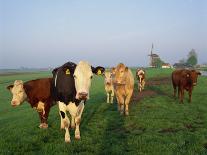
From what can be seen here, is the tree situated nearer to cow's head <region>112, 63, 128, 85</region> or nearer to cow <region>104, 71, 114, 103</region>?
cow <region>104, 71, 114, 103</region>

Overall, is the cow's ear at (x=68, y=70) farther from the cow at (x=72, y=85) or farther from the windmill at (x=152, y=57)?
the windmill at (x=152, y=57)

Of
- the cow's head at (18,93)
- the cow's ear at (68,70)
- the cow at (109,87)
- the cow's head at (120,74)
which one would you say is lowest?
the cow at (109,87)

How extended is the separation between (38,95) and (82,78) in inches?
137

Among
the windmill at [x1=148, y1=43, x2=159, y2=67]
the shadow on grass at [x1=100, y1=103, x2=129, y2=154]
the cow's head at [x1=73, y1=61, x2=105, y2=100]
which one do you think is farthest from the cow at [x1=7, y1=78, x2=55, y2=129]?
the windmill at [x1=148, y1=43, x2=159, y2=67]

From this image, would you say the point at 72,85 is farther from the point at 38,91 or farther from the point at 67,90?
the point at 38,91

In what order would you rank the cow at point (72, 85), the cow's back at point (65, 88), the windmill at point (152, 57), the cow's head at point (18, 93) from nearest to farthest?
the cow at point (72, 85)
the cow's back at point (65, 88)
the cow's head at point (18, 93)
the windmill at point (152, 57)

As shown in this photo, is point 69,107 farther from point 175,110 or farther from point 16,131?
point 175,110

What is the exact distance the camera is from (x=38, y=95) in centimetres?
1152

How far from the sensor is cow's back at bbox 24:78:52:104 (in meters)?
11.5

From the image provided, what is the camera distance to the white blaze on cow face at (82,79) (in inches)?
330

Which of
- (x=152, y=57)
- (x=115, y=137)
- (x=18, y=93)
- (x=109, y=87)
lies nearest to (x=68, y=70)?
(x=115, y=137)

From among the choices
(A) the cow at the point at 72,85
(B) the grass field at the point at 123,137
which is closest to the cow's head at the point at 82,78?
(A) the cow at the point at 72,85

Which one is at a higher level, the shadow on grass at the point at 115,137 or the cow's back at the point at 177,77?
the cow's back at the point at 177,77

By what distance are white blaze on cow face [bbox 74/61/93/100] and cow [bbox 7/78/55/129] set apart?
312cm
